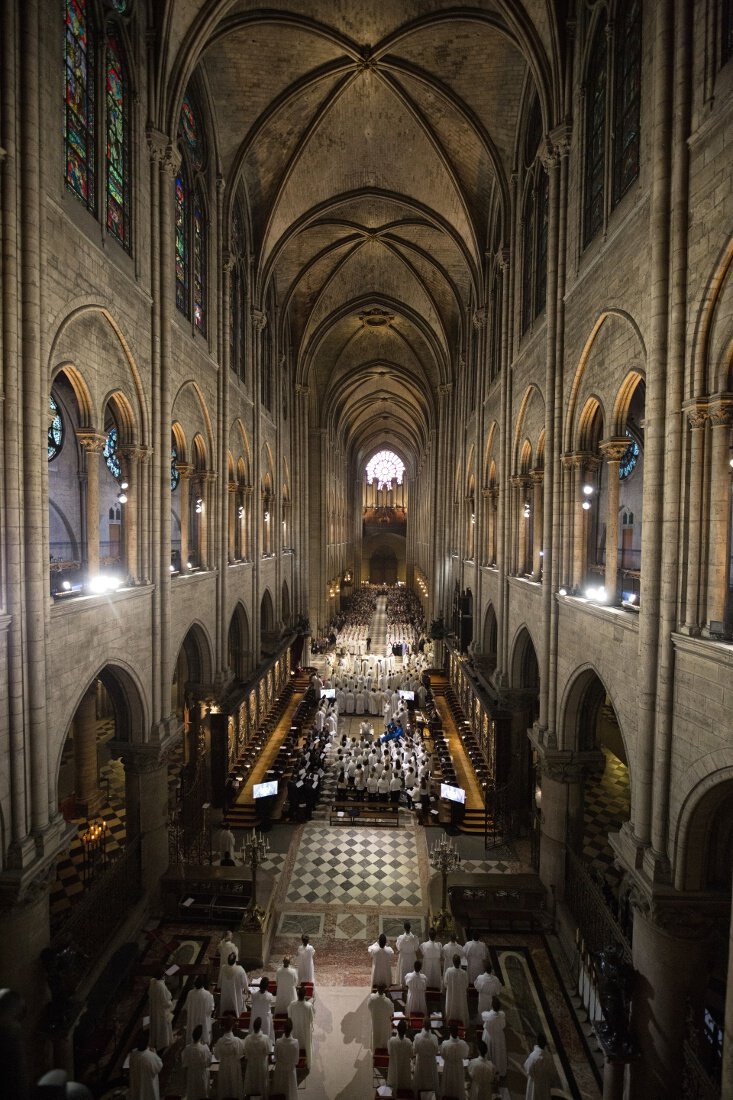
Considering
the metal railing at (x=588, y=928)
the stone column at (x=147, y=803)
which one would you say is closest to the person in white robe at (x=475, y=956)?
the metal railing at (x=588, y=928)

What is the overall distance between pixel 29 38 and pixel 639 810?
531 inches

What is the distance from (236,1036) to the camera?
9.14 metres

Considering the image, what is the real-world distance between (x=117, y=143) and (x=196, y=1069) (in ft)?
52.9

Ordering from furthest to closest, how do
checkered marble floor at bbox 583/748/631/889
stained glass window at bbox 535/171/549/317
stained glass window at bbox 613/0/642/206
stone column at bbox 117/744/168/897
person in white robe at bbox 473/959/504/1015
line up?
stained glass window at bbox 535/171/549/317 → checkered marble floor at bbox 583/748/631/889 → stone column at bbox 117/744/168/897 → person in white robe at bbox 473/959/504/1015 → stained glass window at bbox 613/0/642/206


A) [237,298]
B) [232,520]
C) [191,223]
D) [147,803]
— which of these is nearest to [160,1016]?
[147,803]

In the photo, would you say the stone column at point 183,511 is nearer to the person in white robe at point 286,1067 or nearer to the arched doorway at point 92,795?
the arched doorway at point 92,795

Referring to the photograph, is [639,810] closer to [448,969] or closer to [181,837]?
[448,969]

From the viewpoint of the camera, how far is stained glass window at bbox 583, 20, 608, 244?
11.3 metres

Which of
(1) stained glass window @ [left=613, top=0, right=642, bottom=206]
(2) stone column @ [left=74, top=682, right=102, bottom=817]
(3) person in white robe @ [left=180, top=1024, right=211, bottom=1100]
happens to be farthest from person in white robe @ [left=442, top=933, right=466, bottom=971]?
(1) stained glass window @ [left=613, top=0, right=642, bottom=206]

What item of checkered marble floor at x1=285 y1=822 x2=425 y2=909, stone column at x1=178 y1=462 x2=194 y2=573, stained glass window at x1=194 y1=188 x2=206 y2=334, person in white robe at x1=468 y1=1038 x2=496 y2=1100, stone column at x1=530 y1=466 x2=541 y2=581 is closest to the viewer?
person in white robe at x1=468 y1=1038 x2=496 y2=1100

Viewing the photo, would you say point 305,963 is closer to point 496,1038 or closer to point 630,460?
point 496,1038

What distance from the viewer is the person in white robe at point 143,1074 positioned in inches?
309

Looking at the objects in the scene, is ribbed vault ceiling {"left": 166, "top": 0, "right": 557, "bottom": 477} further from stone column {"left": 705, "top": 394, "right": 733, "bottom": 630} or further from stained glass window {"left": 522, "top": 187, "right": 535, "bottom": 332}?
stone column {"left": 705, "top": 394, "right": 733, "bottom": 630}

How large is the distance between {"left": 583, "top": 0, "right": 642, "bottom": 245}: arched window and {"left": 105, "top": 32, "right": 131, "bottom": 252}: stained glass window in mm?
9256
